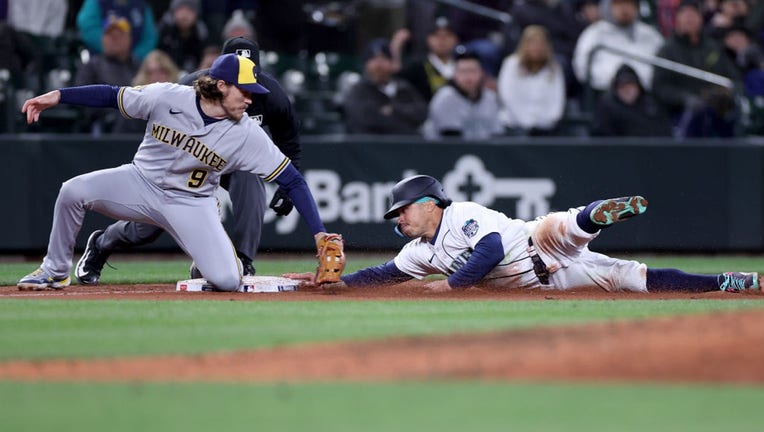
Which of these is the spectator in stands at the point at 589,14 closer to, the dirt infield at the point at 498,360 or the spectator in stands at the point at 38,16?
the spectator in stands at the point at 38,16

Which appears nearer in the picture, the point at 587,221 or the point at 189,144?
the point at 587,221

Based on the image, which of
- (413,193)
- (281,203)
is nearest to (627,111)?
(281,203)

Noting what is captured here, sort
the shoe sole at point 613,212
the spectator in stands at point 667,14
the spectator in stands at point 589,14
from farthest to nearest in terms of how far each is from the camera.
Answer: the spectator in stands at point 667,14
the spectator in stands at point 589,14
the shoe sole at point 613,212

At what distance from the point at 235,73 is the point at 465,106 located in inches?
234

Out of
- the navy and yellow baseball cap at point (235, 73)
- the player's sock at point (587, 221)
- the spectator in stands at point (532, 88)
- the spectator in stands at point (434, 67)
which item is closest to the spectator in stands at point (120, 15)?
the spectator in stands at point (434, 67)

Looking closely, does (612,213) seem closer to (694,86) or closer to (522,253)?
(522,253)

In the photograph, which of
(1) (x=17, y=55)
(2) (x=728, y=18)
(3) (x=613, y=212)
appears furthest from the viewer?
(2) (x=728, y=18)

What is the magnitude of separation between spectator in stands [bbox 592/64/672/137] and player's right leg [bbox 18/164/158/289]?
6.92m

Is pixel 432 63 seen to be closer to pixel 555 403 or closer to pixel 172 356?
pixel 172 356

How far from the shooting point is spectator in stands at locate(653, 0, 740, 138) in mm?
14609

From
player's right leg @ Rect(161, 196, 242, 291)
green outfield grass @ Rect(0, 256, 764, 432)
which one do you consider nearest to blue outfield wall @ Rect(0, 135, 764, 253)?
player's right leg @ Rect(161, 196, 242, 291)

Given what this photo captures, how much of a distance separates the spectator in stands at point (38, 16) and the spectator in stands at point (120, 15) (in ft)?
1.21

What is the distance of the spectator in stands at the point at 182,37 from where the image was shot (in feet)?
46.0

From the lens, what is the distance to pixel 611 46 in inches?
601
